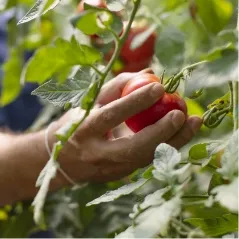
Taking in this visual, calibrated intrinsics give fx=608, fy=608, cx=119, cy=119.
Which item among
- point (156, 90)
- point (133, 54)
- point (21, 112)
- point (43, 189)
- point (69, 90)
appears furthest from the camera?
point (21, 112)

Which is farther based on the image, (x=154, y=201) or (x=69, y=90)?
(x=69, y=90)

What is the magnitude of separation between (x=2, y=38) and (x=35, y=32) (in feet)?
1.68

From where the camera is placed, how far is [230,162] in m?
0.43

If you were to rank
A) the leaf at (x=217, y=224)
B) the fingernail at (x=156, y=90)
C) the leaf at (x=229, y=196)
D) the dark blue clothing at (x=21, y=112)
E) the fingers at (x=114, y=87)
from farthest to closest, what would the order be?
the dark blue clothing at (x=21, y=112) < the fingers at (x=114, y=87) < the fingernail at (x=156, y=90) < the leaf at (x=217, y=224) < the leaf at (x=229, y=196)

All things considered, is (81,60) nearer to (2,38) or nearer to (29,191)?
(29,191)

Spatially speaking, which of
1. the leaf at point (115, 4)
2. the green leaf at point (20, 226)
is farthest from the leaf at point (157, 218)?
the green leaf at point (20, 226)

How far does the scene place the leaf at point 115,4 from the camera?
58 cm

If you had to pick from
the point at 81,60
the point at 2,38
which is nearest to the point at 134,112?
the point at 81,60

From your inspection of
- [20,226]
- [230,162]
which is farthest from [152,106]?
[20,226]

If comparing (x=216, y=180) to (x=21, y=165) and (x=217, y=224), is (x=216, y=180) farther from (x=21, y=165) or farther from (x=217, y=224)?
(x=21, y=165)

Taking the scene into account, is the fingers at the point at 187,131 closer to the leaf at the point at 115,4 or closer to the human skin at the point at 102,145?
the human skin at the point at 102,145

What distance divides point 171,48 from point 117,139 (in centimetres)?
22

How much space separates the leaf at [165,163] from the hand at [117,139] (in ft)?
0.71

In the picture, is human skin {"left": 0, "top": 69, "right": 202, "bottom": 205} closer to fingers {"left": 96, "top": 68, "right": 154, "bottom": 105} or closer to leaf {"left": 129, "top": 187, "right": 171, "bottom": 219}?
fingers {"left": 96, "top": 68, "right": 154, "bottom": 105}
